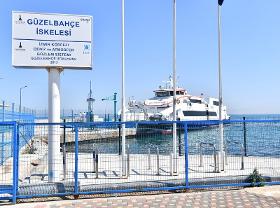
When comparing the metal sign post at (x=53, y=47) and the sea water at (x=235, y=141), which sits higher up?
the metal sign post at (x=53, y=47)

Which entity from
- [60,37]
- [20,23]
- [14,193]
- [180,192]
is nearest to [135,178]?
[180,192]

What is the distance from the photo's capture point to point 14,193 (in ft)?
26.1

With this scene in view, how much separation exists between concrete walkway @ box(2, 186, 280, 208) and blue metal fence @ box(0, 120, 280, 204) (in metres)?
0.39

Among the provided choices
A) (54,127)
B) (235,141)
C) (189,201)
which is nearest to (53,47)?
(54,127)

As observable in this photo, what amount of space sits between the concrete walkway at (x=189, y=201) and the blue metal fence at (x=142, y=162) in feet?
1.27

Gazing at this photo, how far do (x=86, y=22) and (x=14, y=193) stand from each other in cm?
467

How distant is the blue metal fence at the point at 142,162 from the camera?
843cm

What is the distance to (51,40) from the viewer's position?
372 inches

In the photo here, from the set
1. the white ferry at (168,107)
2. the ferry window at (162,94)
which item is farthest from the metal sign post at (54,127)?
the ferry window at (162,94)

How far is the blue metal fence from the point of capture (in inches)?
332

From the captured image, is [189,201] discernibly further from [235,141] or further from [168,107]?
[168,107]

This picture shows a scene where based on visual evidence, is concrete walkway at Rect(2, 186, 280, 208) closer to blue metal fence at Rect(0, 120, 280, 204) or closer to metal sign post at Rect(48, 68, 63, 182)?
blue metal fence at Rect(0, 120, 280, 204)

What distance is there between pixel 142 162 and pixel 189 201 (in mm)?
5264

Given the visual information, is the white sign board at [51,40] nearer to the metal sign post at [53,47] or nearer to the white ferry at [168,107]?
the metal sign post at [53,47]
